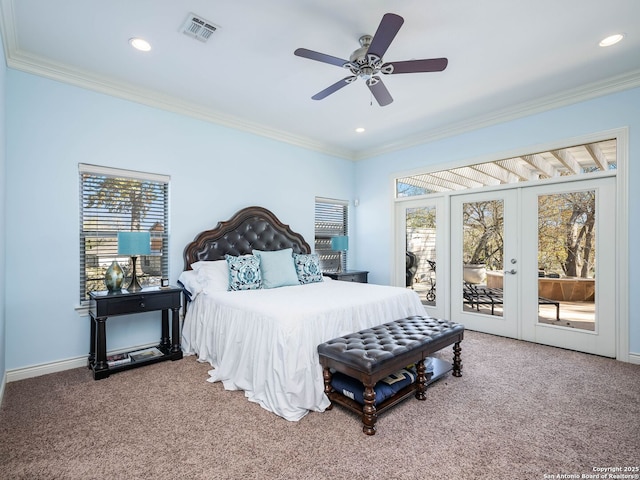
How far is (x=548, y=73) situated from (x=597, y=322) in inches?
107

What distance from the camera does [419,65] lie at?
2463 millimetres

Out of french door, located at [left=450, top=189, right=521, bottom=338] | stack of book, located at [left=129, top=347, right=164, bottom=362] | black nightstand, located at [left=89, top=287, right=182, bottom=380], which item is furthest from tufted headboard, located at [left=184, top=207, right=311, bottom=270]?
french door, located at [left=450, top=189, right=521, bottom=338]

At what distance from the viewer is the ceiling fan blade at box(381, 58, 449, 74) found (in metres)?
2.37

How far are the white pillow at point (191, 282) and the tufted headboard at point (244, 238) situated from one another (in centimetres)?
16

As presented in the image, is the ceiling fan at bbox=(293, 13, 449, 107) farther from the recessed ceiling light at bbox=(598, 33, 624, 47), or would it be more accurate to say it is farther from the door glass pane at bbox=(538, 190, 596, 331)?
the door glass pane at bbox=(538, 190, 596, 331)

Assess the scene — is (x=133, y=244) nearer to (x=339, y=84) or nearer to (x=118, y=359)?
(x=118, y=359)

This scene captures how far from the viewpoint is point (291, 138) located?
502 centimetres

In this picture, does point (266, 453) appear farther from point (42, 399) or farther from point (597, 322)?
point (597, 322)

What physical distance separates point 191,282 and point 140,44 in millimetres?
2295

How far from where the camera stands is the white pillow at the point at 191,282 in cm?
355

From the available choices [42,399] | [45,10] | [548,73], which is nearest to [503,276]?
[548,73]

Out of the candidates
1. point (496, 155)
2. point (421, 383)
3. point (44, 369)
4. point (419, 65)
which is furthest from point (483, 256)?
point (44, 369)

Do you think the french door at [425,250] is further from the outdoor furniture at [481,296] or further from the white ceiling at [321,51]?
the white ceiling at [321,51]

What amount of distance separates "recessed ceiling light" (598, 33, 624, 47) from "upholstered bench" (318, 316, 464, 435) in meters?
2.71
